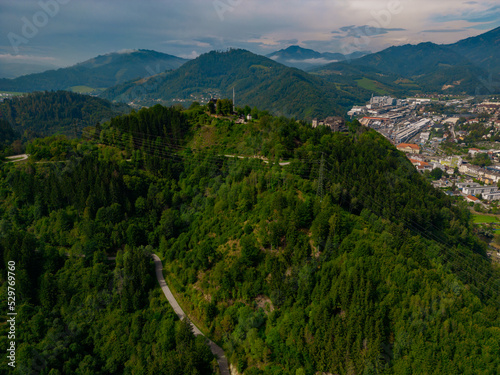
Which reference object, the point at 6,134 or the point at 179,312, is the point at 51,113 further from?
the point at 179,312

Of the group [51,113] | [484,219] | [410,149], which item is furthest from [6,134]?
[410,149]

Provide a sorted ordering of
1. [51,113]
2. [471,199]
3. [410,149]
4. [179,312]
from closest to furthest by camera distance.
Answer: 1. [179,312]
2. [471,199]
3. [410,149]
4. [51,113]

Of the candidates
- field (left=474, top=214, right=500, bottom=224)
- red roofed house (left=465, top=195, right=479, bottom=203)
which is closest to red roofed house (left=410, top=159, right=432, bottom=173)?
red roofed house (left=465, top=195, right=479, bottom=203)

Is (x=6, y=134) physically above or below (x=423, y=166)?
above

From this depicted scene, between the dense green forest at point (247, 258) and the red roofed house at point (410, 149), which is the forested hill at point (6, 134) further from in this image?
the red roofed house at point (410, 149)

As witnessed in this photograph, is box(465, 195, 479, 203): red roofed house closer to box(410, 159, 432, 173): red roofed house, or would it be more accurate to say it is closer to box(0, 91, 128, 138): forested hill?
box(410, 159, 432, 173): red roofed house

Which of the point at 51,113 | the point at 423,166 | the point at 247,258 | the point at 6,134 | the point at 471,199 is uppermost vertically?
the point at 51,113
